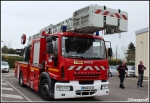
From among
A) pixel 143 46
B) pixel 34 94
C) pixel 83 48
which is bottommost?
pixel 34 94

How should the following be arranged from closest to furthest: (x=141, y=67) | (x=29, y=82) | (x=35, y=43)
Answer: (x=35, y=43)
(x=29, y=82)
(x=141, y=67)

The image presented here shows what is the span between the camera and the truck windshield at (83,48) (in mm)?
7833

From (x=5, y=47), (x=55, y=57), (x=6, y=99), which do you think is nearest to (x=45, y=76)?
(x=55, y=57)

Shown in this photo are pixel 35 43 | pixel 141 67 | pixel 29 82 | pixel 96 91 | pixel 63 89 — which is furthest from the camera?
pixel 141 67

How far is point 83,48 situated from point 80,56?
0.39 meters

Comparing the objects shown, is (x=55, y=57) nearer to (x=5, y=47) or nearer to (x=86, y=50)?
(x=86, y=50)

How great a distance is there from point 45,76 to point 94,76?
1.90 m

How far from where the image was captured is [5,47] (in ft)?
182

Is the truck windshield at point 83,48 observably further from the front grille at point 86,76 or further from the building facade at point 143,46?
the building facade at point 143,46

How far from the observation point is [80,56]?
7891 millimetres

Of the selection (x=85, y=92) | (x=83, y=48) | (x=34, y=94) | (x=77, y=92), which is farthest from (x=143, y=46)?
(x=77, y=92)

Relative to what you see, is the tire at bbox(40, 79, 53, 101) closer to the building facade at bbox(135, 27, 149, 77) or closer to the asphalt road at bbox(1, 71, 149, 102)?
the asphalt road at bbox(1, 71, 149, 102)

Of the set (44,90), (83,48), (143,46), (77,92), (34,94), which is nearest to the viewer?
(77,92)

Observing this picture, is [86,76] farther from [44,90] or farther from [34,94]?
[34,94]
